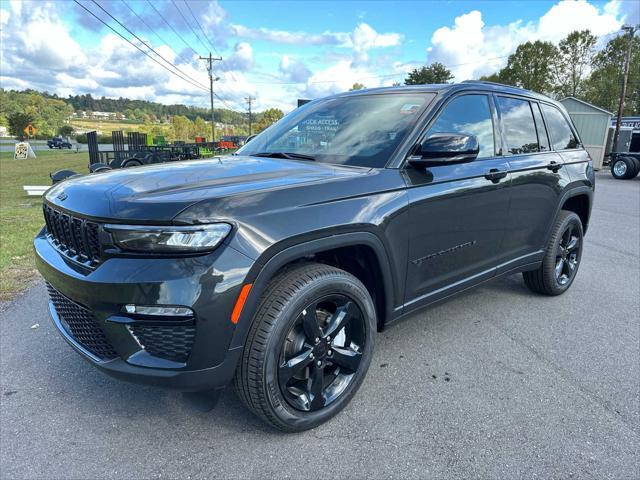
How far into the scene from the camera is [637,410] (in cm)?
260

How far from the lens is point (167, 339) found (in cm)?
191

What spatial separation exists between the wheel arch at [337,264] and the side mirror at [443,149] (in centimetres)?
60

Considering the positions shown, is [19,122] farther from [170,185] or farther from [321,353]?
[321,353]

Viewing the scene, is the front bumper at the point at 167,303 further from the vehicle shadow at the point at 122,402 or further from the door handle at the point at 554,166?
the door handle at the point at 554,166

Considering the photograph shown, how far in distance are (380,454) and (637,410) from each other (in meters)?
1.59

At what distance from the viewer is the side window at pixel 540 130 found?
3912mm

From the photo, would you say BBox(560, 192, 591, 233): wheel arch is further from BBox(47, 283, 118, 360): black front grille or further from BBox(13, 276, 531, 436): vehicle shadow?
BBox(47, 283, 118, 360): black front grille

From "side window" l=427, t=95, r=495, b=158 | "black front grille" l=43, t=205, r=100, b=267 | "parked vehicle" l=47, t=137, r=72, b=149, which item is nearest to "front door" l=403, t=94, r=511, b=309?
"side window" l=427, t=95, r=495, b=158

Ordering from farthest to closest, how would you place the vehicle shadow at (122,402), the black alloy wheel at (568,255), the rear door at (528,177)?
1. the black alloy wheel at (568,255)
2. the rear door at (528,177)
3. the vehicle shadow at (122,402)

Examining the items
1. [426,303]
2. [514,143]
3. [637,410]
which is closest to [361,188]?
[426,303]

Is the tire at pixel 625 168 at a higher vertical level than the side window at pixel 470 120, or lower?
lower

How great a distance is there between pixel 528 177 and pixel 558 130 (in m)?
1.01

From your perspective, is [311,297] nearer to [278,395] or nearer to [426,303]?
[278,395]

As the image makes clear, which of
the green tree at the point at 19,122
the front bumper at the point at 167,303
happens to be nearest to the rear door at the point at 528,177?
the front bumper at the point at 167,303
